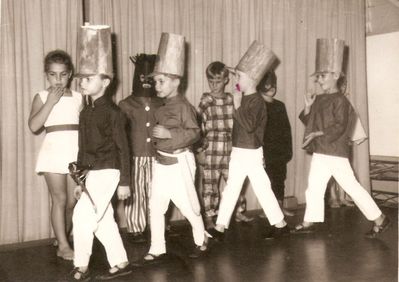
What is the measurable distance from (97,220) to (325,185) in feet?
6.21

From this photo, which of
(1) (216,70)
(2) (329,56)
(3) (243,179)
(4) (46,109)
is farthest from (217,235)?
(2) (329,56)

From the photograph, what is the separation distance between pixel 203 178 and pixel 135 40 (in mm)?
1295

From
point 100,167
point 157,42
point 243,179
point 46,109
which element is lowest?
point 243,179

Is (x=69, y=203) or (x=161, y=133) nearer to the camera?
(x=161, y=133)

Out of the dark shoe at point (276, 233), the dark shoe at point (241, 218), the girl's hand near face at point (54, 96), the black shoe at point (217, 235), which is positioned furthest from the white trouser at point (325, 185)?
the girl's hand near face at point (54, 96)

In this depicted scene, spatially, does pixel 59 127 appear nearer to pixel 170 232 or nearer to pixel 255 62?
pixel 170 232

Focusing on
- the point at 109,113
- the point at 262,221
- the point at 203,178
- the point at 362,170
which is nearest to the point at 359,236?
the point at 262,221

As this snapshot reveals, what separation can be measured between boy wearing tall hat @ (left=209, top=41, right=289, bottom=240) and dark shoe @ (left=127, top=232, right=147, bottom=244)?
519mm

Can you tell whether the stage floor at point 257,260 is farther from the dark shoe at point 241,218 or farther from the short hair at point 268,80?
the short hair at point 268,80

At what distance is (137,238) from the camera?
373 cm

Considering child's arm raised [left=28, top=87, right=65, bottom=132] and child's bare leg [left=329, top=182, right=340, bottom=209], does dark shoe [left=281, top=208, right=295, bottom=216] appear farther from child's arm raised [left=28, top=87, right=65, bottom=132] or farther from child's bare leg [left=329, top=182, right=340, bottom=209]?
child's arm raised [left=28, top=87, right=65, bottom=132]

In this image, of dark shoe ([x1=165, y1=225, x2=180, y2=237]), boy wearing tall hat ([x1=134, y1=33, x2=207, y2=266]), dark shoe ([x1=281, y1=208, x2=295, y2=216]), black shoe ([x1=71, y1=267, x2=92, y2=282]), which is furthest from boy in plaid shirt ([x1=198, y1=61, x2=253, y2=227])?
black shoe ([x1=71, y1=267, x2=92, y2=282])

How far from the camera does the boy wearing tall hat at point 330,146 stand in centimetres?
373

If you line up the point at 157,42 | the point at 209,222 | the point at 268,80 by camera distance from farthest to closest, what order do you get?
the point at 268,80, the point at 157,42, the point at 209,222
